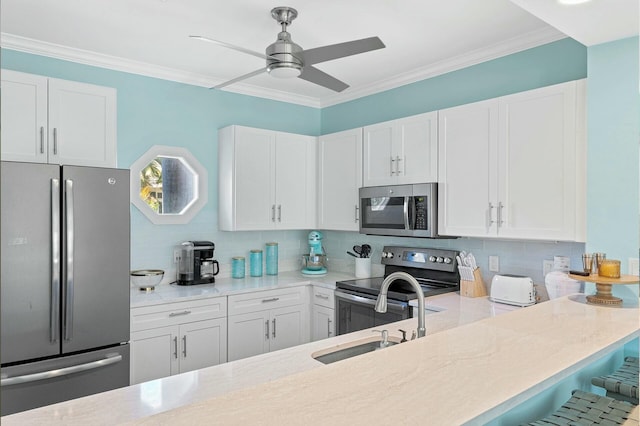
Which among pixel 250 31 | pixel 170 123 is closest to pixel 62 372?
pixel 170 123

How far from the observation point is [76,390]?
251 centimetres

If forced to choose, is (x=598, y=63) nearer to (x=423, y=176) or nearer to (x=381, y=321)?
(x=423, y=176)

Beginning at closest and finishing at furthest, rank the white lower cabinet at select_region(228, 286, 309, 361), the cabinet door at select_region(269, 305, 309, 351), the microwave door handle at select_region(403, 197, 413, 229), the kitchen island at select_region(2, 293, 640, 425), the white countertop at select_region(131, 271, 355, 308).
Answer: the kitchen island at select_region(2, 293, 640, 425) < the white countertop at select_region(131, 271, 355, 308) < the microwave door handle at select_region(403, 197, 413, 229) < the white lower cabinet at select_region(228, 286, 309, 361) < the cabinet door at select_region(269, 305, 309, 351)

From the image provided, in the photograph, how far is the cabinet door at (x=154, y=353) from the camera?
2893 mm

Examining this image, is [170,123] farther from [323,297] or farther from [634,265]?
[634,265]

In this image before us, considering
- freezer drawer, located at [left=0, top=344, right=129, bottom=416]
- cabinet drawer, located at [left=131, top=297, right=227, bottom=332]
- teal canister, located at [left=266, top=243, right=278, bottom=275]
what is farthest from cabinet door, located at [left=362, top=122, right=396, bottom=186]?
freezer drawer, located at [left=0, top=344, right=129, bottom=416]

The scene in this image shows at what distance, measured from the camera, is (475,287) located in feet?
10.1

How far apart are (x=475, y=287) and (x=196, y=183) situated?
2409 millimetres

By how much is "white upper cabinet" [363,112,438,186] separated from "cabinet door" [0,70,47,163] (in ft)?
7.64

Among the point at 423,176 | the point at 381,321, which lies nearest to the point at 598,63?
the point at 423,176

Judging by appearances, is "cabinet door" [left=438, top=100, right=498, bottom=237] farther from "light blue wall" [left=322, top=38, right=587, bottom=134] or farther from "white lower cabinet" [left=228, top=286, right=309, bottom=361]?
"white lower cabinet" [left=228, top=286, right=309, bottom=361]

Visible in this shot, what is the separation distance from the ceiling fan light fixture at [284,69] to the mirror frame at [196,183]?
1.53 meters

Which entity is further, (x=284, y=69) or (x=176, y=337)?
(x=176, y=337)

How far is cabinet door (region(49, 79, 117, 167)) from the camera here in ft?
9.29
